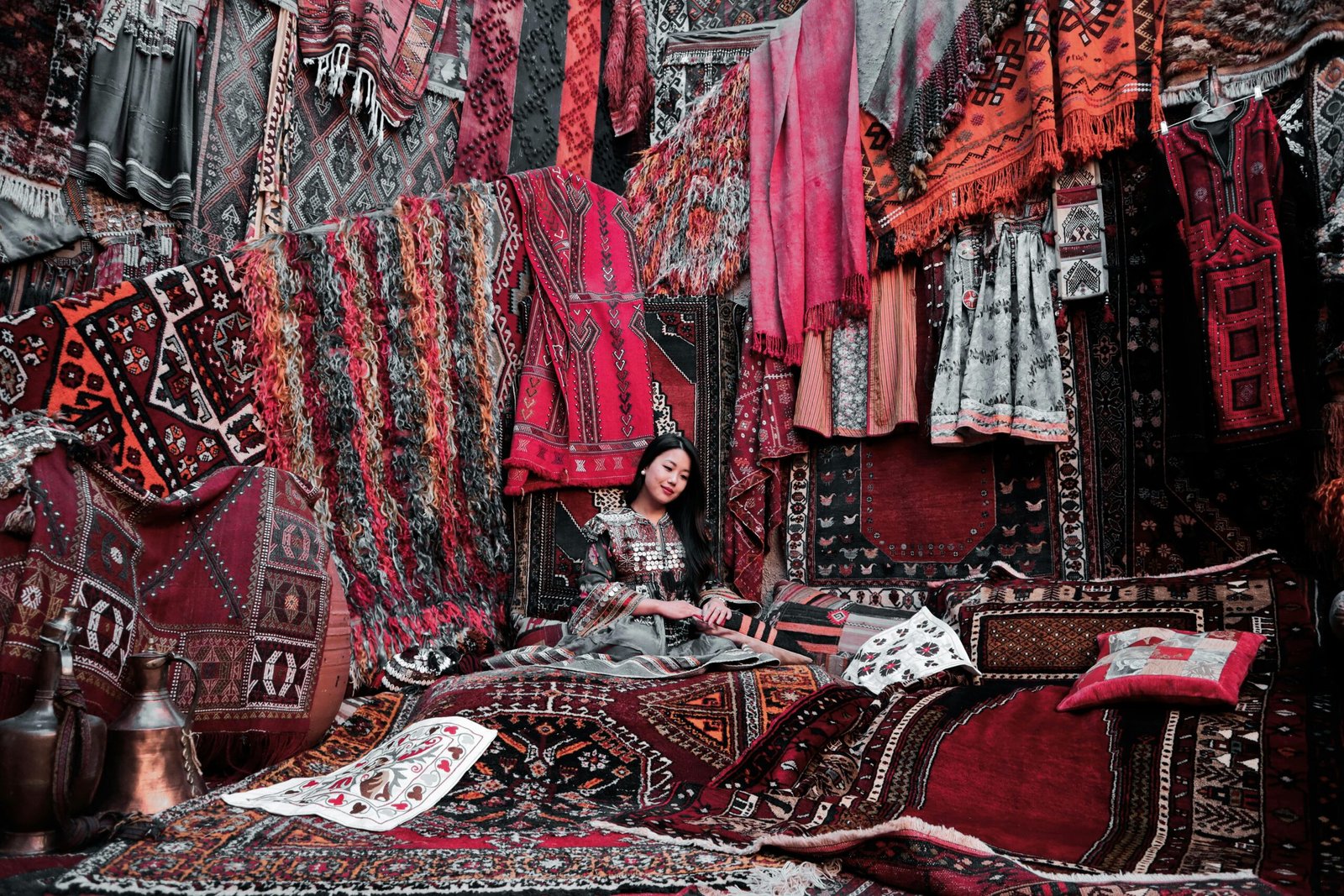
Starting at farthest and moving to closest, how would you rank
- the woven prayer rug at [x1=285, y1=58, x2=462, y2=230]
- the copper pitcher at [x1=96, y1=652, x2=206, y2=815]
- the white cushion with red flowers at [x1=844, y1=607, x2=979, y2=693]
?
the woven prayer rug at [x1=285, y1=58, x2=462, y2=230]
the white cushion with red flowers at [x1=844, y1=607, x2=979, y2=693]
the copper pitcher at [x1=96, y1=652, x2=206, y2=815]

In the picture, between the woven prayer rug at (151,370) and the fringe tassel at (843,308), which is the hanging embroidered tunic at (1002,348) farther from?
the woven prayer rug at (151,370)

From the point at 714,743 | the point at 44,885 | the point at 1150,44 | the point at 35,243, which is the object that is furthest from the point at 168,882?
the point at 1150,44

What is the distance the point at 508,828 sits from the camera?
2039mm

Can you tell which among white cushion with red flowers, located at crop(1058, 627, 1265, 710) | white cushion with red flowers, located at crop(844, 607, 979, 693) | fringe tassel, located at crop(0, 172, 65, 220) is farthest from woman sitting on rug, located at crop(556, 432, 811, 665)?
fringe tassel, located at crop(0, 172, 65, 220)

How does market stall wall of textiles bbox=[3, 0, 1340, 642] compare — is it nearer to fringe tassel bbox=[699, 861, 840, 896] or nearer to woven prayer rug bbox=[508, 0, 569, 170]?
woven prayer rug bbox=[508, 0, 569, 170]

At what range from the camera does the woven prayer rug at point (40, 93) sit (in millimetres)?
3646

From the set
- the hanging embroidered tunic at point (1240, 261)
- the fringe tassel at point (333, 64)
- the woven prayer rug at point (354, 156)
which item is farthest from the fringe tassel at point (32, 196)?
the hanging embroidered tunic at point (1240, 261)

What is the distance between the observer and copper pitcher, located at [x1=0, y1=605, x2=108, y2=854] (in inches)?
67.4

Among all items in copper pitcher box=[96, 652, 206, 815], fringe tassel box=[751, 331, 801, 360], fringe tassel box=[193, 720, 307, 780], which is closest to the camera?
copper pitcher box=[96, 652, 206, 815]

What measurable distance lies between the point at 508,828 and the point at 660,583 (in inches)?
73.6

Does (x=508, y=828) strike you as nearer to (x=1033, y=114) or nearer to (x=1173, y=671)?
(x=1173, y=671)

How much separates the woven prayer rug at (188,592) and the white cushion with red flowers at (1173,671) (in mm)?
2066

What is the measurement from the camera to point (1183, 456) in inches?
134

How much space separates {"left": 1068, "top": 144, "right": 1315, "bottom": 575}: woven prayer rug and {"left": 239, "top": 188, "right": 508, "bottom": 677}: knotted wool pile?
244 cm
